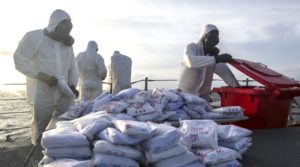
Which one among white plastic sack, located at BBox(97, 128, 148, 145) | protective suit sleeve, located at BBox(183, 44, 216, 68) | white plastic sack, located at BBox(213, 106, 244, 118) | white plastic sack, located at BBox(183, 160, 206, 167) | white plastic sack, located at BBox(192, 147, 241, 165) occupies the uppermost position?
protective suit sleeve, located at BBox(183, 44, 216, 68)

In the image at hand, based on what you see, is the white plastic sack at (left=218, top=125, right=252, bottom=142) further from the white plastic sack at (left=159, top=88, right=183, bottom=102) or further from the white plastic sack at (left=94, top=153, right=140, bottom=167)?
the white plastic sack at (left=94, top=153, right=140, bottom=167)

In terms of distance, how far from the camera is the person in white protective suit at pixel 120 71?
8547mm

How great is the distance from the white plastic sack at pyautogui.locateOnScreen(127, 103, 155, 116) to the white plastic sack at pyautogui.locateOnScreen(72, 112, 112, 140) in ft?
1.83

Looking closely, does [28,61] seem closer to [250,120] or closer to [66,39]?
[66,39]

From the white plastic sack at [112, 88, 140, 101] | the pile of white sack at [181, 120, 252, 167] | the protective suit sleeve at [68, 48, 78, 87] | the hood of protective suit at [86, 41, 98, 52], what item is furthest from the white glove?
the hood of protective suit at [86, 41, 98, 52]

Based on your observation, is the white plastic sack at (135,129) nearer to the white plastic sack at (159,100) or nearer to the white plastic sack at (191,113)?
the white plastic sack at (159,100)

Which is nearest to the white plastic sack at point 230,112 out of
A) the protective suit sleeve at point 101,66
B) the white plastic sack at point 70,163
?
the white plastic sack at point 70,163

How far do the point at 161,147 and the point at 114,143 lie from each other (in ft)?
0.82

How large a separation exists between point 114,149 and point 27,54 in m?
2.40

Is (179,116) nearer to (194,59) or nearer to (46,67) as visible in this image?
(194,59)

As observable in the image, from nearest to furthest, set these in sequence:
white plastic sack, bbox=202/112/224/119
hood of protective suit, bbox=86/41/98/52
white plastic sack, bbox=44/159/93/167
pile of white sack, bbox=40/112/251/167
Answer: white plastic sack, bbox=44/159/93/167, pile of white sack, bbox=40/112/251/167, white plastic sack, bbox=202/112/224/119, hood of protective suit, bbox=86/41/98/52

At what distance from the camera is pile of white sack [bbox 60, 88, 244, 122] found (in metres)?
3.13

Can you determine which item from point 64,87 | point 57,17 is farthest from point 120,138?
point 57,17

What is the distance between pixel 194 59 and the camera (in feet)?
15.1
